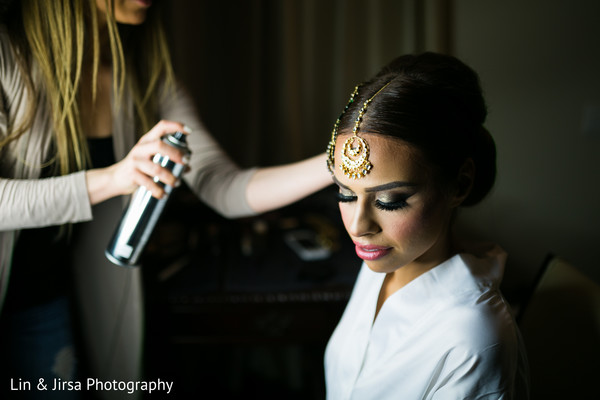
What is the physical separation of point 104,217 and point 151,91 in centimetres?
28

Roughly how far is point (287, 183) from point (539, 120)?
1042mm

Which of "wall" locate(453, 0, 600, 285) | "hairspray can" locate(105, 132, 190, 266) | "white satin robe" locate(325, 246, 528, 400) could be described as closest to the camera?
"white satin robe" locate(325, 246, 528, 400)

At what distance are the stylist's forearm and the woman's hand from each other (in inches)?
9.4

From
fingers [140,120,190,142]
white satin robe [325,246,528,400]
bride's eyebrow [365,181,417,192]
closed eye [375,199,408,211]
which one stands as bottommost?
white satin robe [325,246,528,400]

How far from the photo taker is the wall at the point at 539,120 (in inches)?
50.6

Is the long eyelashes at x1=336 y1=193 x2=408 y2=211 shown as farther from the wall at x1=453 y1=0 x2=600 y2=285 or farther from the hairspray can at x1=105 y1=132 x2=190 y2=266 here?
the wall at x1=453 y1=0 x2=600 y2=285

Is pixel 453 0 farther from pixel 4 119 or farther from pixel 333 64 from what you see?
pixel 4 119

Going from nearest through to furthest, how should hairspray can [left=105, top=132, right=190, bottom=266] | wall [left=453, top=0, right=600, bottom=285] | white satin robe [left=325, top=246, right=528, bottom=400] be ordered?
white satin robe [left=325, top=246, right=528, bottom=400]
hairspray can [left=105, top=132, right=190, bottom=266]
wall [left=453, top=0, right=600, bottom=285]

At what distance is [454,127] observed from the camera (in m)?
0.63

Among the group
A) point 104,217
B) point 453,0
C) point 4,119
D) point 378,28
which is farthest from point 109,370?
point 453,0

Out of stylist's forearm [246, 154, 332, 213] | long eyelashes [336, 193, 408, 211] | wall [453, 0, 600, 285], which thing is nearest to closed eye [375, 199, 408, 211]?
long eyelashes [336, 193, 408, 211]

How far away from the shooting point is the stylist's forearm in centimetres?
79

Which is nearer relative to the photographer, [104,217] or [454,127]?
[454,127]

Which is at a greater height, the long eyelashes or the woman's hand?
the woman's hand
